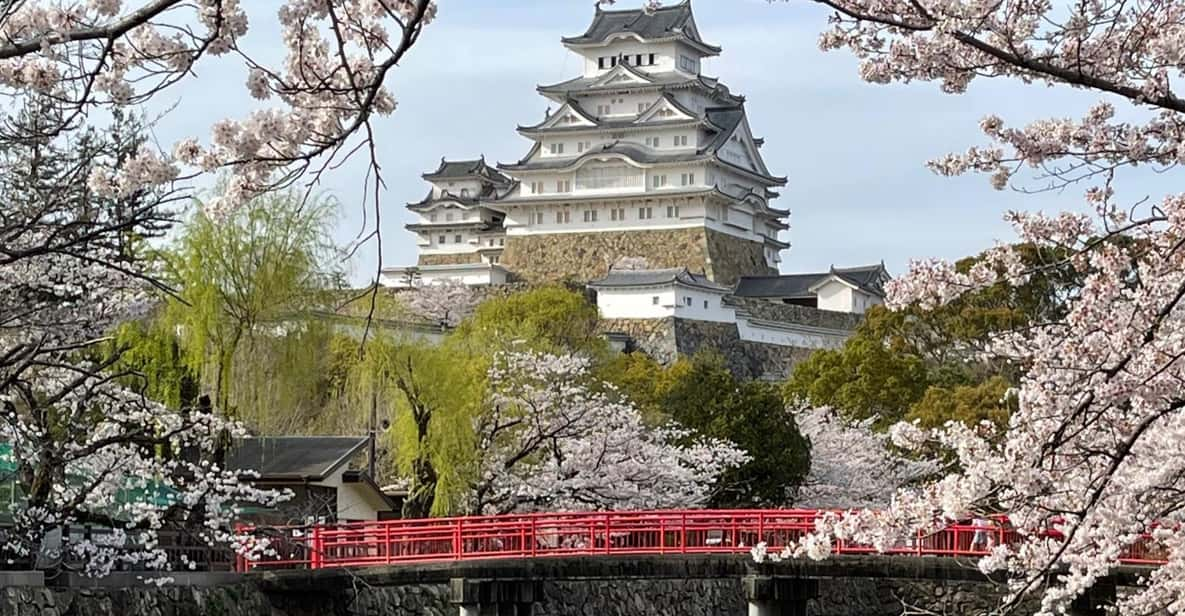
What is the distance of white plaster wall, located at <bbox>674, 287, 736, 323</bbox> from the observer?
156 feet

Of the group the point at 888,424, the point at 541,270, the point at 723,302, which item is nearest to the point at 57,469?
the point at 888,424

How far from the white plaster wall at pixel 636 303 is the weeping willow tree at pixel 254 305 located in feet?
83.4

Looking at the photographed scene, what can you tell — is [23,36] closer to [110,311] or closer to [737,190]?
[110,311]

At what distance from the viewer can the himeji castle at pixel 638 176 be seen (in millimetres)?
53562

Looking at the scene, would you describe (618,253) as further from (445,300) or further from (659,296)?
(659,296)

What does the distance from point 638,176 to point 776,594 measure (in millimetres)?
36068

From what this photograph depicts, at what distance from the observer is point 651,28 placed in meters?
57.5

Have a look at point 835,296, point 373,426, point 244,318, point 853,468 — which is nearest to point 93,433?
point 244,318

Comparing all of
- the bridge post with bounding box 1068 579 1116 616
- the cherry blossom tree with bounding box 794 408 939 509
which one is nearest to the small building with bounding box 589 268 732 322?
the cherry blossom tree with bounding box 794 408 939 509

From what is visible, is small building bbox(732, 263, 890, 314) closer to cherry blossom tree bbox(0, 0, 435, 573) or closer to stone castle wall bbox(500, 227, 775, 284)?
stone castle wall bbox(500, 227, 775, 284)

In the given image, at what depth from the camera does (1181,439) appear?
739cm

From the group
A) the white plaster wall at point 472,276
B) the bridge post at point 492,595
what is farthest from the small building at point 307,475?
the white plaster wall at point 472,276

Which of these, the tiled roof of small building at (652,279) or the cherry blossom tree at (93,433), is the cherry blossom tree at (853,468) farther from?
the tiled roof of small building at (652,279)

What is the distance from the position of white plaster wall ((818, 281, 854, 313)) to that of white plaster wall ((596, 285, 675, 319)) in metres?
8.18
